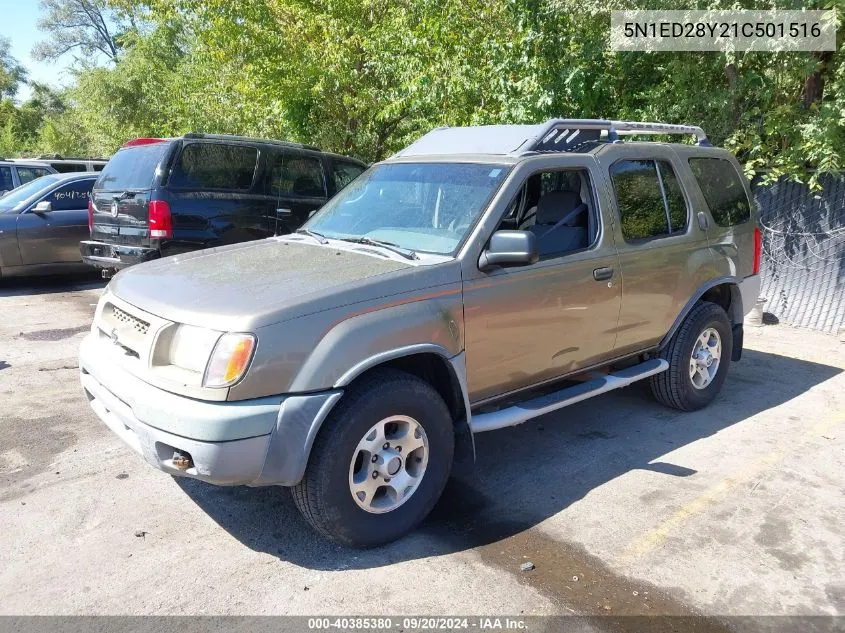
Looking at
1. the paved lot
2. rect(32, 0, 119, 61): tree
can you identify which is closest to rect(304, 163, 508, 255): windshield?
the paved lot

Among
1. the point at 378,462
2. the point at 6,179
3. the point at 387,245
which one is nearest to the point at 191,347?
the point at 378,462

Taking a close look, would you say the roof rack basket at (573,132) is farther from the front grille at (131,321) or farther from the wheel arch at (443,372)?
the front grille at (131,321)

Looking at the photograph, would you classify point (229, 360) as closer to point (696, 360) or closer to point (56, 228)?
point (696, 360)

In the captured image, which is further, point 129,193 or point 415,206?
point 129,193

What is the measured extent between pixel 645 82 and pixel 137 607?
8.69 meters

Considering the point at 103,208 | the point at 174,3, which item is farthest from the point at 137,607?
the point at 174,3

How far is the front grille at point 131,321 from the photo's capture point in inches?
130

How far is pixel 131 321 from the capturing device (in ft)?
11.3

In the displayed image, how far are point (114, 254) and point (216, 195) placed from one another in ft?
4.53

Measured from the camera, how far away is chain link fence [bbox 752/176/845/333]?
310 inches

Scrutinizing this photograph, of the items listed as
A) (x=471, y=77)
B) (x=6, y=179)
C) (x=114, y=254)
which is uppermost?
(x=471, y=77)

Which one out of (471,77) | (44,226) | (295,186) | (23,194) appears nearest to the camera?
(295,186)

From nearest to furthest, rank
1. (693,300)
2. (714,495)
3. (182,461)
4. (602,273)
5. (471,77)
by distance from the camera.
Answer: (182,461)
(714,495)
(602,273)
(693,300)
(471,77)

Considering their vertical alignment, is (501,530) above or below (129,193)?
below
